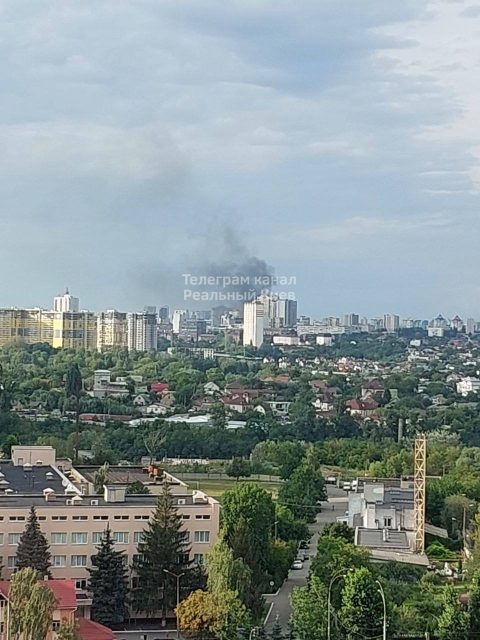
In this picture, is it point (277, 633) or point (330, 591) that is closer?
point (277, 633)

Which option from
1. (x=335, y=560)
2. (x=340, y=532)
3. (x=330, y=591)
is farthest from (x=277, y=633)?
(x=340, y=532)

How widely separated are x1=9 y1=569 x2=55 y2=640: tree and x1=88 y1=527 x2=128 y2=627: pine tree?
152cm

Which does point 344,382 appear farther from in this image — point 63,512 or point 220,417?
point 63,512

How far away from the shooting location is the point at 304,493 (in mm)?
12359

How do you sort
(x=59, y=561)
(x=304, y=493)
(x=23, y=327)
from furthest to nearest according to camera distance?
(x=23, y=327)
(x=304, y=493)
(x=59, y=561)

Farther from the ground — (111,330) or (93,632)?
(111,330)

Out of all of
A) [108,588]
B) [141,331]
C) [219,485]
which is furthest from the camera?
[141,331]

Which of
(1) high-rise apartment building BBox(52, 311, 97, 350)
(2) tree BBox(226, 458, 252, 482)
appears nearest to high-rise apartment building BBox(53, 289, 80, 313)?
(1) high-rise apartment building BBox(52, 311, 97, 350)

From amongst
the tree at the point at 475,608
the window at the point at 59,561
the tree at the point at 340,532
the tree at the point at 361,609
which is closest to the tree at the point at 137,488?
the window at the point at 59,561

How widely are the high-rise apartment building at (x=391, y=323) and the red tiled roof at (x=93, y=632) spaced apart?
39.9 metres

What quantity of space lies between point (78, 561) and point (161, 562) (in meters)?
0.63

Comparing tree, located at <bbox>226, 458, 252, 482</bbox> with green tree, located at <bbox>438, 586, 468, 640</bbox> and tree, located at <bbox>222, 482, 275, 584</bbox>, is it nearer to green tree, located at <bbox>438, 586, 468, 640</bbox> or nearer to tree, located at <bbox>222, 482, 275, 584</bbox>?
tree, located at <bbox>222, 482, 275, 584</bbox>

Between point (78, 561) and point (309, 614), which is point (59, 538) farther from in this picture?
point (309, 614)

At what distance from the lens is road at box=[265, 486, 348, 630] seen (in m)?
7.76
